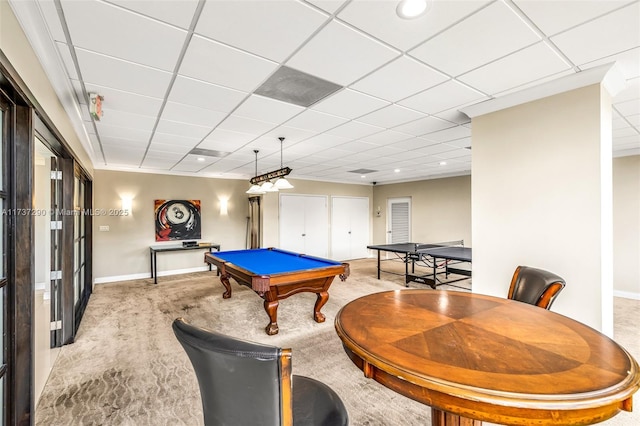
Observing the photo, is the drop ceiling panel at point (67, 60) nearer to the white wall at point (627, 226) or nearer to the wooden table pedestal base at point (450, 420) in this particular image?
the wooden table pedestal base at point (450, 420)

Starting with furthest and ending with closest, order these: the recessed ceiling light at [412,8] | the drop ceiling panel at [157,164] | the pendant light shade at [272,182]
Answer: the drop ceiling panel at [157,164], the pendant light shade at [272,182], the recessed ceiling light at [412,8]

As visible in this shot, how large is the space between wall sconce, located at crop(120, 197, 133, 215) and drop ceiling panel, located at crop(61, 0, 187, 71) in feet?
16.5

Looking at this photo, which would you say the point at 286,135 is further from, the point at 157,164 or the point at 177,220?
the point at 177,220

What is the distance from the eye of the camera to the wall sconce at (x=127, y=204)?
6.05 metres

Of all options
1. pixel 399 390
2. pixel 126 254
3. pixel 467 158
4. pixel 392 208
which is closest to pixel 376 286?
pixel 467 158

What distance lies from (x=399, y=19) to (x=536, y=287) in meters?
1.94

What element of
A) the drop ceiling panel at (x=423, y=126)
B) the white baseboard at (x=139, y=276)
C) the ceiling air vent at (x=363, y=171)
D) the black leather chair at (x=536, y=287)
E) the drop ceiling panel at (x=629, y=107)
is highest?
the drop ceiling panel at (x=423, y=126)

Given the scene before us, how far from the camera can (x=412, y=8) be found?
4.85 feet

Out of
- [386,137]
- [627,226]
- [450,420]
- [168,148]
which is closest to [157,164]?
[168,148]

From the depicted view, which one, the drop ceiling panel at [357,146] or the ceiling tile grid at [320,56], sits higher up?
the ceiling tile grid at [320,56]

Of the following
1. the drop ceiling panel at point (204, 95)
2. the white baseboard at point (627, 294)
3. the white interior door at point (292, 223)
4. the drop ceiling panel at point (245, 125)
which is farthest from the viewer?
the white interior door at point (292, 223)

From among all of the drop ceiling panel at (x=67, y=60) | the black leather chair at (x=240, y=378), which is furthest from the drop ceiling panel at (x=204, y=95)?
the black leather chair at (x=240, y=378)

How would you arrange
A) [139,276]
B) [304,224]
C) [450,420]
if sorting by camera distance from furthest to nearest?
[304,224] < [139,276] < [450,420]

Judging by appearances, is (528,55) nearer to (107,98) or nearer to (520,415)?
(520,415)
